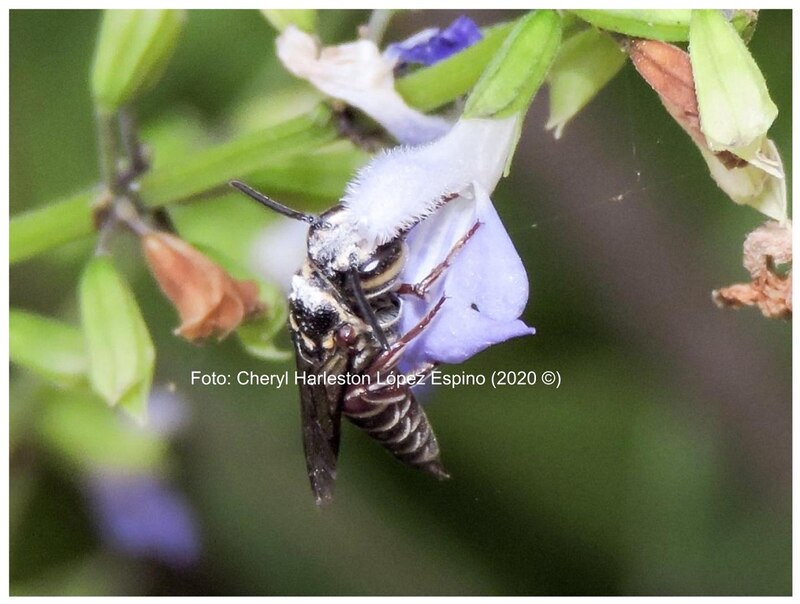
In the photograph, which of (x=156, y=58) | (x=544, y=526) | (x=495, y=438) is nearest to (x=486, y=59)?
(x=156, y=58)

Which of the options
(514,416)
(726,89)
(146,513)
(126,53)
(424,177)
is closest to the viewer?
(726,89)

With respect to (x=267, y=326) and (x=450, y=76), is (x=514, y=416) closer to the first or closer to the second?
(x=267, y=326)

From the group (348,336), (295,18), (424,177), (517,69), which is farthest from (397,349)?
(295,18)

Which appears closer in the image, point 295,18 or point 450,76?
point 450,76

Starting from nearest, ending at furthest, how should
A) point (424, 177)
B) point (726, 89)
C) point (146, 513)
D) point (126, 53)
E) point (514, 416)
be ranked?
point (726, 89) → point (424, 177) → point (126, 53) → point (514, 416) → point (146, 513)

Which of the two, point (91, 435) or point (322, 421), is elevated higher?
point (322, 421)

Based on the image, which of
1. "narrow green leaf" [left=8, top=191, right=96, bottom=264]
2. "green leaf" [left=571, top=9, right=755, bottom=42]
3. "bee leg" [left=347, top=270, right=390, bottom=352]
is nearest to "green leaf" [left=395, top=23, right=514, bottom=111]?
"green leaf" [left=571, top=9, right=755, bottom=42]
